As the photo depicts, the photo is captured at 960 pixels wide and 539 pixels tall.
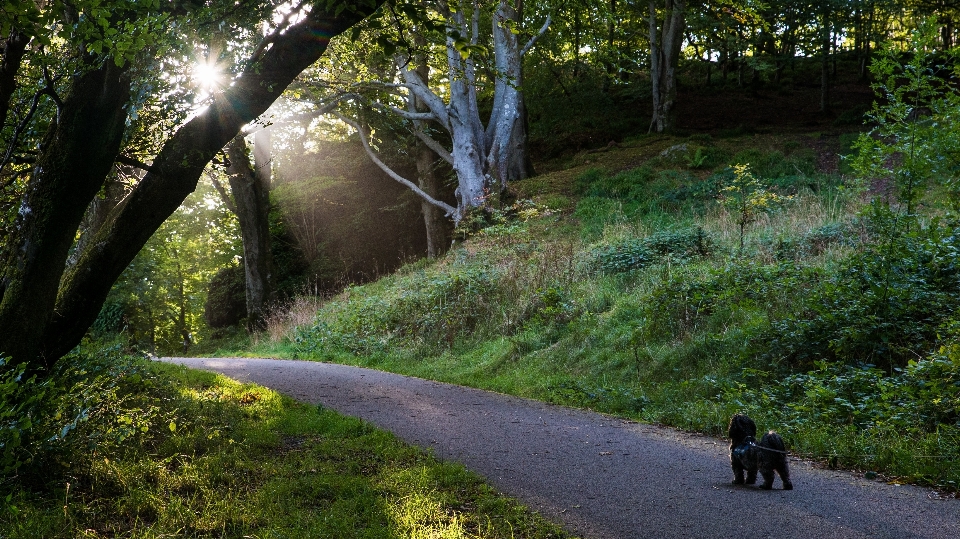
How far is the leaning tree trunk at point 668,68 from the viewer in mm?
24750

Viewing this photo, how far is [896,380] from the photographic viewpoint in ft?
20.6

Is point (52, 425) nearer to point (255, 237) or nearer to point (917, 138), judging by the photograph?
point (917, 138)

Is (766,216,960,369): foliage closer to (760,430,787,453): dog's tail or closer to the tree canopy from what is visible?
the tree canopy

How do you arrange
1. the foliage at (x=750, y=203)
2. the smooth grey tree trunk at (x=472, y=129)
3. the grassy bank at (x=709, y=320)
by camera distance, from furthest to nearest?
the smooth grey tree trunk at (x=472, y=129) < the foliage at (x=750, y=203) < the grassy bank at (x=709, y=320)

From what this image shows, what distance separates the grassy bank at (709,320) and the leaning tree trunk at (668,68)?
7.15 meters

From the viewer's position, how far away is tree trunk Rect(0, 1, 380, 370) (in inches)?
224

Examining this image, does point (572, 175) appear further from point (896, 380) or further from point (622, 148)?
point (896, 380)

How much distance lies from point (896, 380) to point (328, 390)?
6.70 metres

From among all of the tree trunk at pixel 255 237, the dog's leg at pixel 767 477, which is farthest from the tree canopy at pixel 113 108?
the tree trunk at pixel 255 237

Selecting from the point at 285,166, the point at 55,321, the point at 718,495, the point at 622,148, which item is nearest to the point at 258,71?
the point at 55,321

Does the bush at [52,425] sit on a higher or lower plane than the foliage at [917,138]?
lower

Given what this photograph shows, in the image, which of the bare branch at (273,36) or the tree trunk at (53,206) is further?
the bare branch at (273,36)

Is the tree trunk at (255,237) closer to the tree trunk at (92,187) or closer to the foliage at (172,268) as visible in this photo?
the foliage at (172,268)

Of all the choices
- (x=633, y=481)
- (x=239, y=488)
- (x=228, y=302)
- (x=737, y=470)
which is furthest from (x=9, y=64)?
(x=228, y=302)
